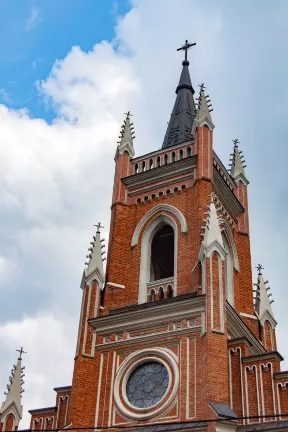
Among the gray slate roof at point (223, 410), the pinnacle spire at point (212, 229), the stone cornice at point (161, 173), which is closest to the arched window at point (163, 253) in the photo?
the stone cornice at point (161, 173)

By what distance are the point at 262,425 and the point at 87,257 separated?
9.34 metres

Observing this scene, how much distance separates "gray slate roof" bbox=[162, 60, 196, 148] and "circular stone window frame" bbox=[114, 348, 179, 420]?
10017 mm

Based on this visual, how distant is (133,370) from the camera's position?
22.3 meters

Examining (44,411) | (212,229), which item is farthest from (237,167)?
(44,411)

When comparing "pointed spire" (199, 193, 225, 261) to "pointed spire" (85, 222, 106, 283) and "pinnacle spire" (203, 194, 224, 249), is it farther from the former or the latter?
"pointed spire" (85, 222, 106, 283)

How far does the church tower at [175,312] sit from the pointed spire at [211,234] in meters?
0.04

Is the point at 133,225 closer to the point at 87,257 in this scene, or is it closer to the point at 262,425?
the point at 87,257

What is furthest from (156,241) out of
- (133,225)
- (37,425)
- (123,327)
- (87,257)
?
(37,425)

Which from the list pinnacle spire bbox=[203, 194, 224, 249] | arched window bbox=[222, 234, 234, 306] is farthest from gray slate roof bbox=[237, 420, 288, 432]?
arched window bbox=[222, 234, 234, 306]

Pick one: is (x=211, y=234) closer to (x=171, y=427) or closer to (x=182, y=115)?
(x=171, y=427)

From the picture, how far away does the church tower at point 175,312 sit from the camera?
67.1 ft

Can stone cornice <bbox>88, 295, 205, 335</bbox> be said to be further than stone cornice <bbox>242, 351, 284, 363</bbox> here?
Yes

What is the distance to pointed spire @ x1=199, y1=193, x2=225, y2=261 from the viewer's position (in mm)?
22797

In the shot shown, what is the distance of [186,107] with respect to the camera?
32.9 meters
